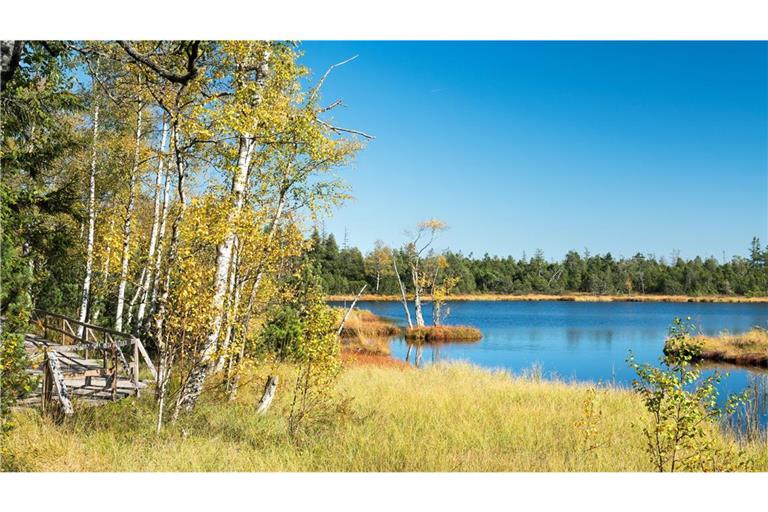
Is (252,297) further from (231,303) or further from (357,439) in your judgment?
(357,439)

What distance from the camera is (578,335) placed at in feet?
71.3

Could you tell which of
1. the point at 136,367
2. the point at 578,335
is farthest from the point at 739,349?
the point at 136,367

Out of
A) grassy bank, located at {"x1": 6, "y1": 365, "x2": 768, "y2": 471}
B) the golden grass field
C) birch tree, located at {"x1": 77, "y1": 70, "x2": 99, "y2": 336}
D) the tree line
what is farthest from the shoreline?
grassy bank, located at {"x1": 6, "y1": 365, "x2": 768, "y2": 471}

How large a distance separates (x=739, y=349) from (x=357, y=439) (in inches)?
596

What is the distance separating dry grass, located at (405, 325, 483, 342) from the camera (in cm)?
2180

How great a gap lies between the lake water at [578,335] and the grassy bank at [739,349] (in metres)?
0.90

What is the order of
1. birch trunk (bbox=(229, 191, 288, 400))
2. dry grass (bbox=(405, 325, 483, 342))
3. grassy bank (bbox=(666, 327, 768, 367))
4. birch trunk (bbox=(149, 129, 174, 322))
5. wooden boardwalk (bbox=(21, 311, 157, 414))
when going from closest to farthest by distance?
wooden boardwalk (bbox=(21, 311, 157, 414))
birch trunk (bbox=(229, 191, 288, 400))
birch trunk (bbox=(149, 129, 174, 322))
grassy bank (bbox=(666, 327, 768, 367))
dry grass (bbox=(405, 325, 483, 342))

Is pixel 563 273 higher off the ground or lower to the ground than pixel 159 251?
higher

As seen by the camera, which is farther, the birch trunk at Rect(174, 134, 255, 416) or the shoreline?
the shoreline

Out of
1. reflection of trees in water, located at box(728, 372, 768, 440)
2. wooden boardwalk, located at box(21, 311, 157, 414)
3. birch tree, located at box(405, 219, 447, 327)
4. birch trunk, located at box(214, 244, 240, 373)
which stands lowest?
reflection of trees in water, located at box(728, 372, 768, 440)

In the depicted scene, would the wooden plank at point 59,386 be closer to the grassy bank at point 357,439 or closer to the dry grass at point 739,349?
the grassy bank at point 357,439

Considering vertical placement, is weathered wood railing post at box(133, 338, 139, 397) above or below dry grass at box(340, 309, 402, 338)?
above

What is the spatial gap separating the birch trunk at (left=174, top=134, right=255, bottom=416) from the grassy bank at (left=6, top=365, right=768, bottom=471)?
0.26m

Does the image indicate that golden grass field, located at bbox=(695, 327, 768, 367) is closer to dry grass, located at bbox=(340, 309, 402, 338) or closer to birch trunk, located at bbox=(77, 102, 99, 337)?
dry grass, located at bbox=(340, 309, 402, 338)
